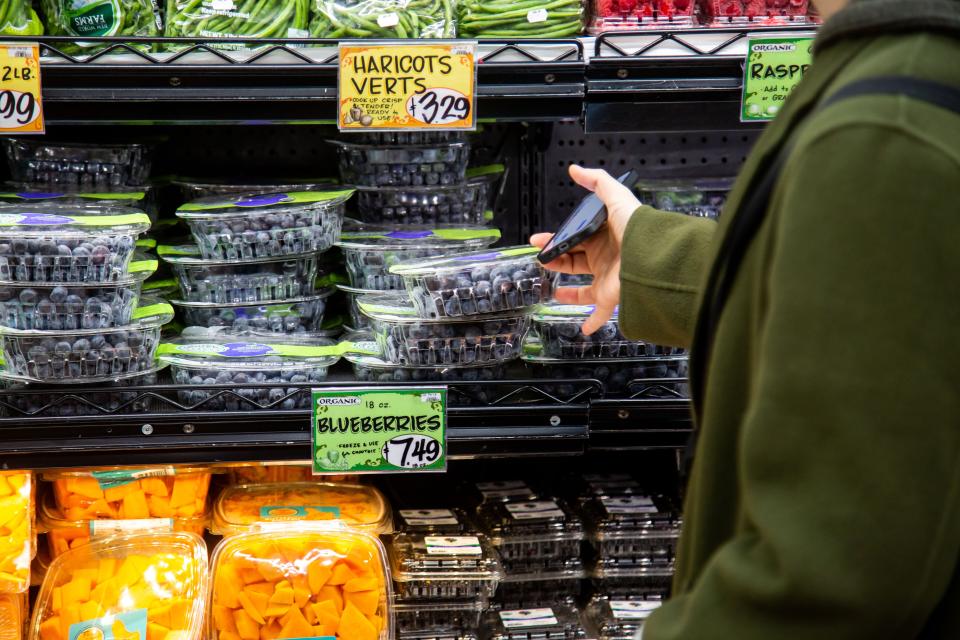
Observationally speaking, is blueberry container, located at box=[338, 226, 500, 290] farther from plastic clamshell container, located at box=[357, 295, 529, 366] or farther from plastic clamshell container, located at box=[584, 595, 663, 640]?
plastic clamshell container, located at box=[584, 595, 663, 640]

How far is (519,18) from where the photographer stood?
5.09ft

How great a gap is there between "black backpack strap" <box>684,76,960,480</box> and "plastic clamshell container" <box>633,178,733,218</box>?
1052 millimetres

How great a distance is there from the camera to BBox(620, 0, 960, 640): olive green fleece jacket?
20.7 inches

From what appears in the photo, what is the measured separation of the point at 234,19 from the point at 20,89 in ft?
1.16

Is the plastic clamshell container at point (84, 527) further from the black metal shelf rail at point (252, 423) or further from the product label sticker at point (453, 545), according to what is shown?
the product label sticker at point (453, 545)

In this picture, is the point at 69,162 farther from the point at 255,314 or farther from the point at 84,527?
the point at 84,527

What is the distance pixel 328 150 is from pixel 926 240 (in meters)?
1.54

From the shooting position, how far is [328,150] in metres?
1.94

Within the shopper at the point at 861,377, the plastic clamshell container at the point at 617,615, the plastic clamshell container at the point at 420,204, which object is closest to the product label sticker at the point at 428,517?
the plastic clamshell container at the point at 617,615

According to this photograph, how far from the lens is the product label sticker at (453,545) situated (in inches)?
65.7

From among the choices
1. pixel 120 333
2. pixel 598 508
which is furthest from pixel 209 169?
pixel 598 508

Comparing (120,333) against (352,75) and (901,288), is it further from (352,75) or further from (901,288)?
(901,288)

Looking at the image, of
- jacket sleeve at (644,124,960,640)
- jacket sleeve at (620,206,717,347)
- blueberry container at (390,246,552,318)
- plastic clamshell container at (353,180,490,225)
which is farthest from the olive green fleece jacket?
plastic clamshell container at (353,180,490,225)

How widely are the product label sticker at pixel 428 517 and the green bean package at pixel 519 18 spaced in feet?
2.75
